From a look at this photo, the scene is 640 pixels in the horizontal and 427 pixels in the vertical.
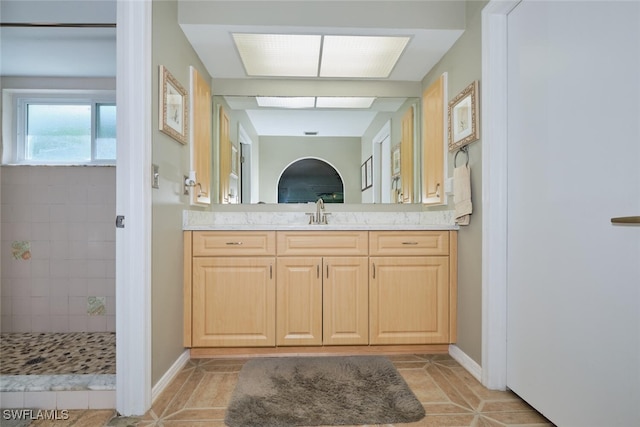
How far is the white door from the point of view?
3.90 ft

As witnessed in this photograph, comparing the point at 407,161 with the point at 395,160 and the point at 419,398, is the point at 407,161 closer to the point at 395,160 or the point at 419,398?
the point at 395,160

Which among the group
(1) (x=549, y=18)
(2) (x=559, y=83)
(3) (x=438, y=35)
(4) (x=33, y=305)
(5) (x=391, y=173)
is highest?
(3) (x=438, y=35)

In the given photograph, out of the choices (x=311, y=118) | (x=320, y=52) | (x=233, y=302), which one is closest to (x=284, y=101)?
(x=311, y=118)

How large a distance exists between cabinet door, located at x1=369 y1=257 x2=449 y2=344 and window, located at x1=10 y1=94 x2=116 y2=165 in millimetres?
2426

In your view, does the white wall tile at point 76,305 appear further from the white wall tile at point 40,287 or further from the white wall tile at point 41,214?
→ the white wall tile at point 41,214

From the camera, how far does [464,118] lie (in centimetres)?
217

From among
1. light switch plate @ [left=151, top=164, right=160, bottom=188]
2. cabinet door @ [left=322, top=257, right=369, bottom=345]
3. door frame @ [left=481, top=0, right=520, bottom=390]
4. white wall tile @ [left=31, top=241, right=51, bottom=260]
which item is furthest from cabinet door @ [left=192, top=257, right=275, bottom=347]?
white wall tile @ [left=31, top=241, right=51, bottom=260]

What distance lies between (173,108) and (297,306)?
140 centimetres

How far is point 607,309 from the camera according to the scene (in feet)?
4.09

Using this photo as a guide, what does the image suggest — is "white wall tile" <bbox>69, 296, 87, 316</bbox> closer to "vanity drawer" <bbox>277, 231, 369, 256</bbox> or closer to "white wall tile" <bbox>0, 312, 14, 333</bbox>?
Result: "white wall tile" <bbox>0, 312, 14, 333</bbox>

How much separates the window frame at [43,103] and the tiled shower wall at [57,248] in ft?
0.87

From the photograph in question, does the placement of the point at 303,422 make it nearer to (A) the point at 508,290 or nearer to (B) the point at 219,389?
(B) the point at 219,389

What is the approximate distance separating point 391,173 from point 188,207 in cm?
160

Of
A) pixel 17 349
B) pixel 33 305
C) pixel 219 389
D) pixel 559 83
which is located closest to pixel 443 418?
pixel 219 389
